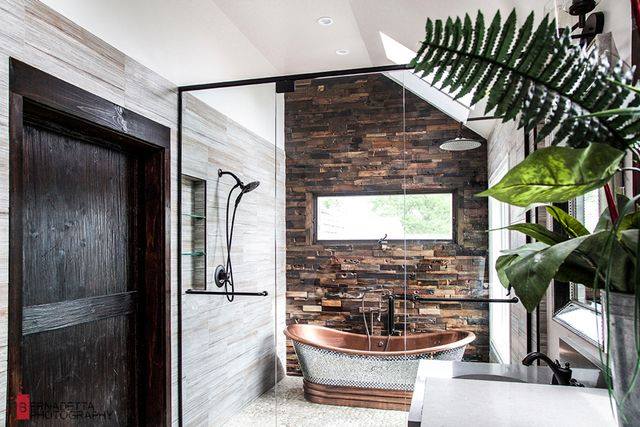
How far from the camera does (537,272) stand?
479 mm

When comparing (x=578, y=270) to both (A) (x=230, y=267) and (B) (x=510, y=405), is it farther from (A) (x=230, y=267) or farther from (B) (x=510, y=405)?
(A) (x=230, y=267)

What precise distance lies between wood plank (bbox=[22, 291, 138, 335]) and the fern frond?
1870mm

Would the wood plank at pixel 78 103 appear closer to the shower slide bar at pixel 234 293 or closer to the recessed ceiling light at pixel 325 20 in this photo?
the shower slide bar at pixel 234 293

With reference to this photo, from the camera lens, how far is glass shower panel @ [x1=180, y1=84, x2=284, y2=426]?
8.79 ft

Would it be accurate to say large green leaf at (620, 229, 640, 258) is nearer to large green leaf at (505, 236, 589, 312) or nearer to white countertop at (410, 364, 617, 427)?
large green leaf at (505, 236, 589, 312)

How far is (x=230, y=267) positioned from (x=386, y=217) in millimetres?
978

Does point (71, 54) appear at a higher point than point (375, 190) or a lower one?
higher

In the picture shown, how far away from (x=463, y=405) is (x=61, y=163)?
1924 mm

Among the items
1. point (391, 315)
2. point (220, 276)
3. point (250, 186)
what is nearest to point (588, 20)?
point (391, 315)

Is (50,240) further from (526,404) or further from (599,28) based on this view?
(599,28)

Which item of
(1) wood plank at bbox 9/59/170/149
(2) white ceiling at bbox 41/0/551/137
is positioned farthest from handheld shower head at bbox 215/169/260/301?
(2) white ceiling at bbox 41/0/551/137

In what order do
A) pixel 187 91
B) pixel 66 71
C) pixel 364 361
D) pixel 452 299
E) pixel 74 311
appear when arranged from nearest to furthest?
pixel 66 71
pixel 74 311
pixel 452 299
pixel 364 361
pixel 187 91

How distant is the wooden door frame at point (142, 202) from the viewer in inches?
63.2

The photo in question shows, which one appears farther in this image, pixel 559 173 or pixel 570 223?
pixel 570 223
